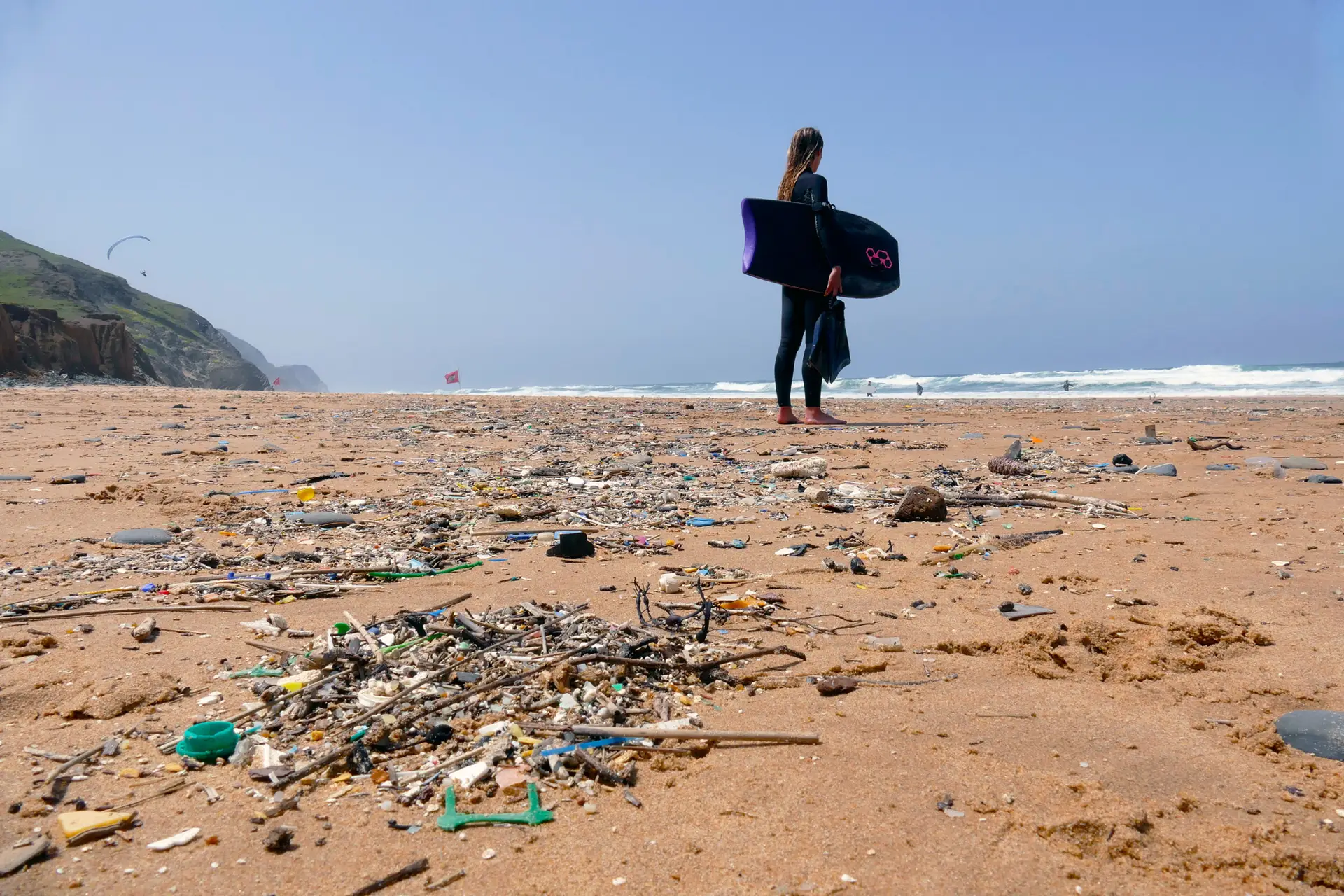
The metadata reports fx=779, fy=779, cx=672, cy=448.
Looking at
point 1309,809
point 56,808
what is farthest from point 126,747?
point 1309,809

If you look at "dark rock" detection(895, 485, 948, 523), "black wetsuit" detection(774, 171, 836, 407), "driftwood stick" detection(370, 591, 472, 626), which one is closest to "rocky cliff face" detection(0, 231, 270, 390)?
"black wetsuit" detection(774, 171, 836, 407)

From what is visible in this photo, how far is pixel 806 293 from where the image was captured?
25.5 feet

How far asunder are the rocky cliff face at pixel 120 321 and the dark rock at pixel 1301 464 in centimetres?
2884

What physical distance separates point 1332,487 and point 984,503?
192 cm

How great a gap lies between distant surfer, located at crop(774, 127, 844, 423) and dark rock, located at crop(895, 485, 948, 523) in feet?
13.1

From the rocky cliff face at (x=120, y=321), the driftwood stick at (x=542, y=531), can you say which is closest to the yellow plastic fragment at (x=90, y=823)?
the driftwood stick at (x=542, y=531)

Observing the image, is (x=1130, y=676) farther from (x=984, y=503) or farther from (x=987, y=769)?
(x=984, y=503)

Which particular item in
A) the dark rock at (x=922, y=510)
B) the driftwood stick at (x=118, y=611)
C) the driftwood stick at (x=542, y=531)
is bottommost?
the driftwood stick at (x=118, y=611)

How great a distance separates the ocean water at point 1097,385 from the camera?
63.2 ft

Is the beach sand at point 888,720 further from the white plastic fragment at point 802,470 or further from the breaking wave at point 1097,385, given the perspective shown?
the breaking wave at point 1097,385

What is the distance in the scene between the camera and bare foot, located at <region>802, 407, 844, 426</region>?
26.5 feet

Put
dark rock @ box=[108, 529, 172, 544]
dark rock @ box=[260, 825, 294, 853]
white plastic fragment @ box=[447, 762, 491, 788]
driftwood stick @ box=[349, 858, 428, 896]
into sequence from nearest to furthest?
driftwood stick @ box=[349, 858, 428, 896] → dark rock @ box=[260, 825, 294, 853] → white plastic fragment @ box=[447, 762, 491, 788] → dark rock @ box=[108, 529, 172, 544]

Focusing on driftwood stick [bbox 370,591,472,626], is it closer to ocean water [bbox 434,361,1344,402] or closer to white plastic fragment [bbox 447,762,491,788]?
white plastic fragment [bbox 447,762,491,788]

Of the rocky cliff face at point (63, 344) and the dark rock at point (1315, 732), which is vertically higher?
the rocky cliff face at point (63, 344)
